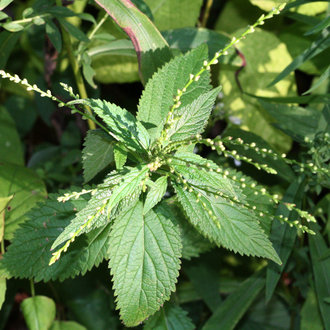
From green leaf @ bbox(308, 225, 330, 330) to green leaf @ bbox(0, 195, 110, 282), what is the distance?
59cm

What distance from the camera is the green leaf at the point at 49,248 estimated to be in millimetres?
988

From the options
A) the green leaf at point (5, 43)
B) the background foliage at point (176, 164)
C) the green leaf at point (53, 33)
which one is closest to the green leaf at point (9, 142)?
the background foliage at point (176, 164)

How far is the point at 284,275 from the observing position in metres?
1.40

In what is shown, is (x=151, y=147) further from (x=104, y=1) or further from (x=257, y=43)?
(x=257, y=43)

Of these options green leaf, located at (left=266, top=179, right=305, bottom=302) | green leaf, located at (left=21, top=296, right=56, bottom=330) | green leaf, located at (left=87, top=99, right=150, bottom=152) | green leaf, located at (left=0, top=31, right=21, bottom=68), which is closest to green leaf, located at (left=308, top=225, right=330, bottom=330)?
green leaf, located at (left=266, top=179, right=305, bottom=302)

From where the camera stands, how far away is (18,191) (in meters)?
1.27

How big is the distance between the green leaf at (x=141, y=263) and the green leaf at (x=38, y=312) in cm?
37

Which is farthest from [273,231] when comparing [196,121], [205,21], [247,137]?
[205,21]

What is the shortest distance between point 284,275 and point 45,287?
0.76 meters

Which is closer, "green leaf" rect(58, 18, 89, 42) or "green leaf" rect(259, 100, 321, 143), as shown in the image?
"green leaf" rect(58, 18, 89, 42)

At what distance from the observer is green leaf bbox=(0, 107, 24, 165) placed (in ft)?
5.14

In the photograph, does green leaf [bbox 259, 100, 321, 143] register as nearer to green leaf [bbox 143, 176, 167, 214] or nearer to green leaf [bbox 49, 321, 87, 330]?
green leaf [bbox 143, 176, 167, 214]

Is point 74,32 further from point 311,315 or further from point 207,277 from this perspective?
point 311,315

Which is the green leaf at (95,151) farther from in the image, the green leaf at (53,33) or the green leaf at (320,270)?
the green leaf at (320,270)
